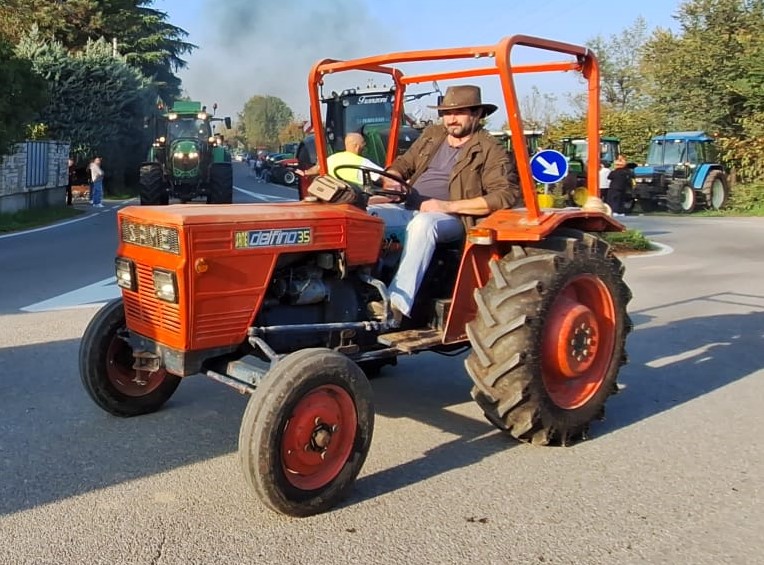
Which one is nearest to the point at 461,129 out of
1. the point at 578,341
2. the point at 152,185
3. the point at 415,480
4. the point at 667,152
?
the point at 578,341

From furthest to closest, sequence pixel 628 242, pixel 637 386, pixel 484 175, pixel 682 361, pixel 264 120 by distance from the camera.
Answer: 1. pixel 264 120
2. pixel 628 242
3. pixel 682 361
4. pixel 637 386
5. pixel 484 175

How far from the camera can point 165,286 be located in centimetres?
395

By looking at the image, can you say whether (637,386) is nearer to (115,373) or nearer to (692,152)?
(115,373)

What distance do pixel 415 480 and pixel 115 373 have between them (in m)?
1.95

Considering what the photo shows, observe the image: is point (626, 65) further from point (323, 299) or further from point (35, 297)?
point (323, 299)

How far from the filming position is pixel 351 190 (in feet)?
14.7

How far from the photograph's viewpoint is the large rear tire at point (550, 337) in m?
4.43

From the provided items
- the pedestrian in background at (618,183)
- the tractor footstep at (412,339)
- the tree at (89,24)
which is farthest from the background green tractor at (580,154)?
the tree at (89,24)

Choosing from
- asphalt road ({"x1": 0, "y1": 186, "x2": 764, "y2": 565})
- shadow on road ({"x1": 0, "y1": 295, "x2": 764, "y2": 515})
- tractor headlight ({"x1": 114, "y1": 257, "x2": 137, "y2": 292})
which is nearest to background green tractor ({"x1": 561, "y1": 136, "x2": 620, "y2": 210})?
shadow on road ({"x1": 0, "y1": 295, "x2": 764, "y2": 515})

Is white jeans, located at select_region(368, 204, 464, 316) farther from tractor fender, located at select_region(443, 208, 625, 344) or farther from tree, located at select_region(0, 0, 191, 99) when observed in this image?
tree, located at select_region(0, 0, 191, 99)

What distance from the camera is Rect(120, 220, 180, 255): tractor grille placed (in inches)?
152

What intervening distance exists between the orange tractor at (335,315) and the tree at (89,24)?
34081mm

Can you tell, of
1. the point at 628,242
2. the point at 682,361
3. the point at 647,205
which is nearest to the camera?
the point at 682,361

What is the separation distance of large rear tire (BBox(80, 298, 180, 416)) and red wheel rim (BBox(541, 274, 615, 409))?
233 cm
